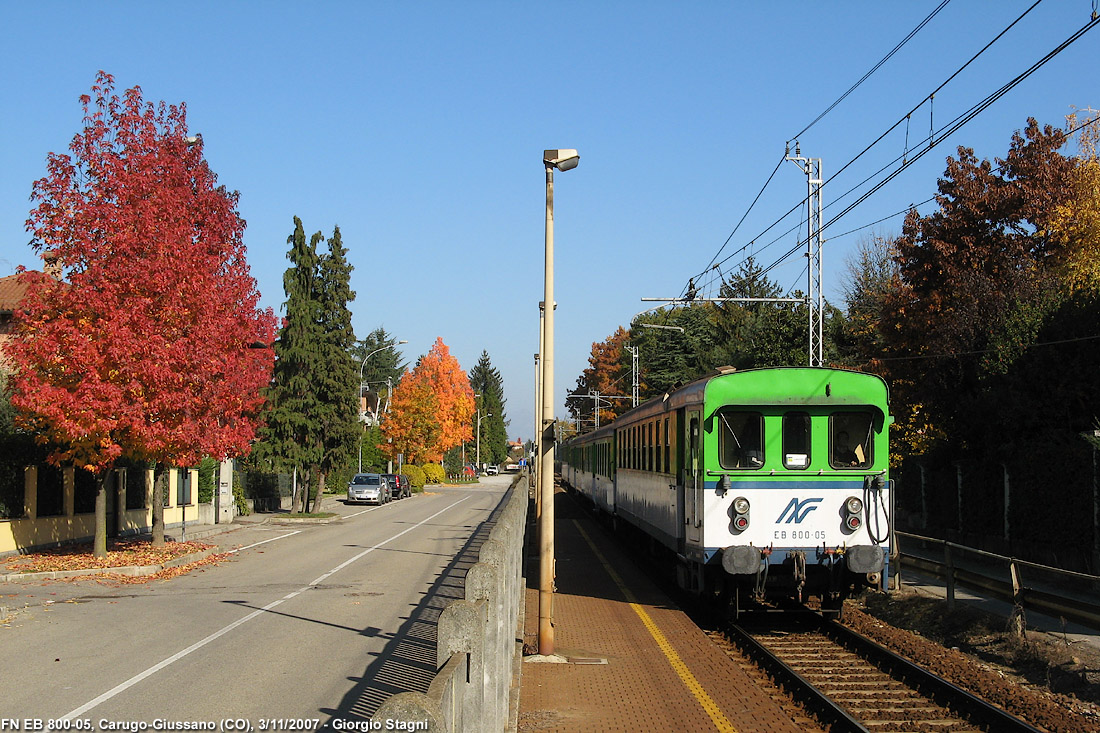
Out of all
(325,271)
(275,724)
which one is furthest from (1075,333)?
(325,271)

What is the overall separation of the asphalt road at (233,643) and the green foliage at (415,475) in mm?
42961

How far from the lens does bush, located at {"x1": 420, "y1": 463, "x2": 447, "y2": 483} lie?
75.6 meters

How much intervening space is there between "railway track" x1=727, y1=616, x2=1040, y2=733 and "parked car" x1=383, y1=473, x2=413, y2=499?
41.4m

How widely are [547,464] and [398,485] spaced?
45264 millimetres

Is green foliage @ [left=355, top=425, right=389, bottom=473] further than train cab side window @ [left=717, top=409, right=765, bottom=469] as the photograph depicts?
Yes

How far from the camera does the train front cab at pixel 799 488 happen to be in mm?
12969

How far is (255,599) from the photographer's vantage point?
15.8m

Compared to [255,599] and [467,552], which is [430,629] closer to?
[255,599]

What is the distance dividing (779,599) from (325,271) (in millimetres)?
27659

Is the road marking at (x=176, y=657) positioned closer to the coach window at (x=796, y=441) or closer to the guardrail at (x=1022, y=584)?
the coach window at (x=796, y=441)

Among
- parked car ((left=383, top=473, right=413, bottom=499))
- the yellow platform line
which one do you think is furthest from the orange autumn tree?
the yellow platform line

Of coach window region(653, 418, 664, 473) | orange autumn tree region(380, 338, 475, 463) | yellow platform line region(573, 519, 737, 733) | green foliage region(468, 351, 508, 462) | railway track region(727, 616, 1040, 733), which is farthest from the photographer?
green foliage region(468, 351, 508, 462)

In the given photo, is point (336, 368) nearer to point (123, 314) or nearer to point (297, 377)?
point (297, 377)

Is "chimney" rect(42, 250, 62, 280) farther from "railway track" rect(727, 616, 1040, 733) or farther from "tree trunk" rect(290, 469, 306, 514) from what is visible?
"tree trunk" rect(290, 469, 306, 514)
